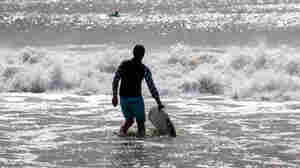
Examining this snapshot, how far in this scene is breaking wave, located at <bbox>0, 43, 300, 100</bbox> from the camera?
65.4 ft

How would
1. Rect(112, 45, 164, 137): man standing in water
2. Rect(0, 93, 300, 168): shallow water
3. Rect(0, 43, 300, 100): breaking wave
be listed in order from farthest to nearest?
Rect(0, 43, 300, 100): breaking wave, Rect(112, 45, 164, 137): man standing in water, Rect(0, 93, 300, 168): shallow water

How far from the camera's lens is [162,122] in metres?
13.2

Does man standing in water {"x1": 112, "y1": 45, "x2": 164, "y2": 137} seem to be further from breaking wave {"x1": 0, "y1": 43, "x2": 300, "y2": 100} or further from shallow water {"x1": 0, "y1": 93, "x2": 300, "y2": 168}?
breaking wave {"x1": 0, "y1": 43, "x2": 300, "y2": 100}

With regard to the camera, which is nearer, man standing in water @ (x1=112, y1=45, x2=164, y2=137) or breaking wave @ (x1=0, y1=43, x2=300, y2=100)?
man standing in water @ (x1=112, y1=45, x2=164, y2=137)

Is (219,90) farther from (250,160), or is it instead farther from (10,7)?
(10,7)

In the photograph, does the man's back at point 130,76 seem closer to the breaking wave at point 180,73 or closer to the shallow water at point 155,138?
the shallow water at point 155,138

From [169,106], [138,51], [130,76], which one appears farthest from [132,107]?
[169,106]

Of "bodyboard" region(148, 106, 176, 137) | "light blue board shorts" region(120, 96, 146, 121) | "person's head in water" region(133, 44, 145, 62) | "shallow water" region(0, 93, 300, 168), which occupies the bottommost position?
"shallow water" region(0, 93, 300, 168)

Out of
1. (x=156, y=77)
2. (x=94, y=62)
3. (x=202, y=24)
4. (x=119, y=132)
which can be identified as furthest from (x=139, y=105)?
(x=202, y=24)

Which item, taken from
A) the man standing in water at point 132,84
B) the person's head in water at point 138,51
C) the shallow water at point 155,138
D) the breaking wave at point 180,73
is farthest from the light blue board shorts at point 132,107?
the breaking wave at point 180,73

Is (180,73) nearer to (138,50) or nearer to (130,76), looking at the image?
(130,76)

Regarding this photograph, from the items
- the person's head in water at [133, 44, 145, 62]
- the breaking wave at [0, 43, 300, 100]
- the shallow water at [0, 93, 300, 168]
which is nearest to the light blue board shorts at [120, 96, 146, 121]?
the shallow water at [0, 93, 300, 168]

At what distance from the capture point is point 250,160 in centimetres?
1127

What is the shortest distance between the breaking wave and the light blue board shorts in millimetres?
6460
